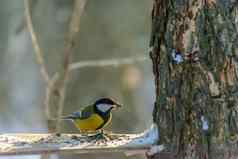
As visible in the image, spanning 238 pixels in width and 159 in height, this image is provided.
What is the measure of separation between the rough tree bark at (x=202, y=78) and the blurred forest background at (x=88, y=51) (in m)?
4.71

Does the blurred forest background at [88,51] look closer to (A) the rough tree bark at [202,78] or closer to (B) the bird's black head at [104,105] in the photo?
(B) the bird's black head at [104,105]

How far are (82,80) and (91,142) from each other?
519 cm

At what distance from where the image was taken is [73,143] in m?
2.71

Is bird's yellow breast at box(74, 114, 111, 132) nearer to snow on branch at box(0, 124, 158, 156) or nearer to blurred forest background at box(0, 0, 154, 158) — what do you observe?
snow on branch at box(0, 124, 158, 156)

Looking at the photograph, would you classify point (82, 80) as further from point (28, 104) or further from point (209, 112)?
point (209, 112)

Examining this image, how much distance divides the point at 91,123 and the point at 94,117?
43 millimetres

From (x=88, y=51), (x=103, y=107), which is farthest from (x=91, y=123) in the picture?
(x=88, y=51)

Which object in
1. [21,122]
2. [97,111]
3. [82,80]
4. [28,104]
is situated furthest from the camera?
[28,104]

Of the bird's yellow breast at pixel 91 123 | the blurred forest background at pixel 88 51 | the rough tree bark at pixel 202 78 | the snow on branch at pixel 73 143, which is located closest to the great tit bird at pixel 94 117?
the bird's yellow breast at pixel 91 123

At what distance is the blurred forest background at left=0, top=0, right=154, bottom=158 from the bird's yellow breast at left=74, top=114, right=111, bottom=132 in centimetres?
327

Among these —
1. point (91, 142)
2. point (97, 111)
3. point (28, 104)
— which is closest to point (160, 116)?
point (91, 142)

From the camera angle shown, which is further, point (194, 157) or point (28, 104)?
point (28, 104)

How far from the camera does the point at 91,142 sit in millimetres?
2766

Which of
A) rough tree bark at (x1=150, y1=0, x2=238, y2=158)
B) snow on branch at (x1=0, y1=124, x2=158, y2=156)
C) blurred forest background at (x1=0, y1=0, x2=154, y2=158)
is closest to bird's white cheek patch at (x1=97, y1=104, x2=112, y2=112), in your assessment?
snow on branch at (x1=0, y1=124, x2=158, y2=156)
